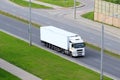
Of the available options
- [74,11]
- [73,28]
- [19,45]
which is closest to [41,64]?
[19,45]

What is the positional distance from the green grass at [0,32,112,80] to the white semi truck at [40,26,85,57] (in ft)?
7.17

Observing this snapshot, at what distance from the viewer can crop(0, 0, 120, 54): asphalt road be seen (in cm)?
7644

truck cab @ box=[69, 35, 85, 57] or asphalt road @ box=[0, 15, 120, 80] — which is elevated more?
truck cab @ box=[69, 35, 85, 57]

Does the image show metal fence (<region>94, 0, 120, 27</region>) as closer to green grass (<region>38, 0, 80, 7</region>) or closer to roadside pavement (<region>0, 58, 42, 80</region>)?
green grass (<region>38, 0, 80, 7</region>)

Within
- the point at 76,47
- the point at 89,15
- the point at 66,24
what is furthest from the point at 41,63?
the point at 89,15

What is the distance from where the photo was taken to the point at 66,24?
89.6m

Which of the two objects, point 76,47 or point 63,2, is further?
point 63,2

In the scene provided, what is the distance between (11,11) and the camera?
102m

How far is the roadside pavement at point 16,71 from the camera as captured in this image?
57616 mm

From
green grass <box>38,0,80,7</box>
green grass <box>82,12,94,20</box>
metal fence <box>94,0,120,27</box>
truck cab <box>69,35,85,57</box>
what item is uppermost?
truck cab <box>69,35,85,57</box>

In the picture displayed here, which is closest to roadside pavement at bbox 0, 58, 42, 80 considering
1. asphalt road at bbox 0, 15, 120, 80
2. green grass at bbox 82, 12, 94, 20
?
asphalt road at bbox 0, 15, 120, 80

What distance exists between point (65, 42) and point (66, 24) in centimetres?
2139

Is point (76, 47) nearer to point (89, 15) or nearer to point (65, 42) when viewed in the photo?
point (65, 42)

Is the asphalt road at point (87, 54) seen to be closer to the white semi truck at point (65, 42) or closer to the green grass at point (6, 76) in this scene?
the white semi truck at point (65, 42)
